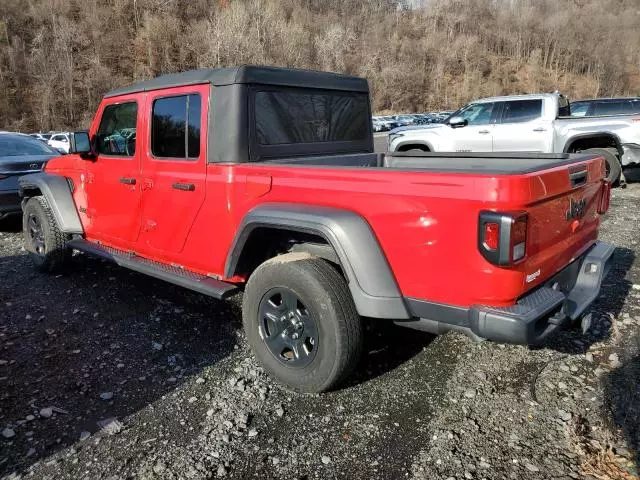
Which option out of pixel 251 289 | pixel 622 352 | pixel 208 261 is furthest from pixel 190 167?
pixel 622 352

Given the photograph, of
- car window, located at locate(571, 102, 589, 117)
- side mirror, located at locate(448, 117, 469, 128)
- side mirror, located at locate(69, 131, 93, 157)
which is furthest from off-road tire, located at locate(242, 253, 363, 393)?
car window, located at locate(571, 102, 589, 117)

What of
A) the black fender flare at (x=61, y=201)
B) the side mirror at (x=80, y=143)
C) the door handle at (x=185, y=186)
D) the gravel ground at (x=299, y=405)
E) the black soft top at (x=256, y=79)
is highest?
the black soft top at (x=256, y=79)

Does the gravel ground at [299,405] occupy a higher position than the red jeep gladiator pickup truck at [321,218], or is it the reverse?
the red jeep gladiator pickup truck at [321,218]

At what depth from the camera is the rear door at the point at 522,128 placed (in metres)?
10.1

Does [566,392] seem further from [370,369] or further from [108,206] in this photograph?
[108,206]

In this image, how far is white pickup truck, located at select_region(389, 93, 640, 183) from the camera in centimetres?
983

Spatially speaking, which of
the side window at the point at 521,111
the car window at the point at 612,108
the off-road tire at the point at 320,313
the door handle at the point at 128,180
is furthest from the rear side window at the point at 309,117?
the car window at the point at 612,108

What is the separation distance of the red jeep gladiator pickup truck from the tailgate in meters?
0.02

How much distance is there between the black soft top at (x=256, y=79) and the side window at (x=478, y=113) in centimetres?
690

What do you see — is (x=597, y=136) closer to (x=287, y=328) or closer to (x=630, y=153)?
(x=630, y=153)

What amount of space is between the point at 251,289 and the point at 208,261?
1.76 feet

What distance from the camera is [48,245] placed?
17.5 feet

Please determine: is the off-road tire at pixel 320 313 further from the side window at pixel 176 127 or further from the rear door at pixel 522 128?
the rear door at pixel 522 128

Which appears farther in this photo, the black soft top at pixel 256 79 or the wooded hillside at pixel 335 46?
the wooded hillside at pixel 335 46
